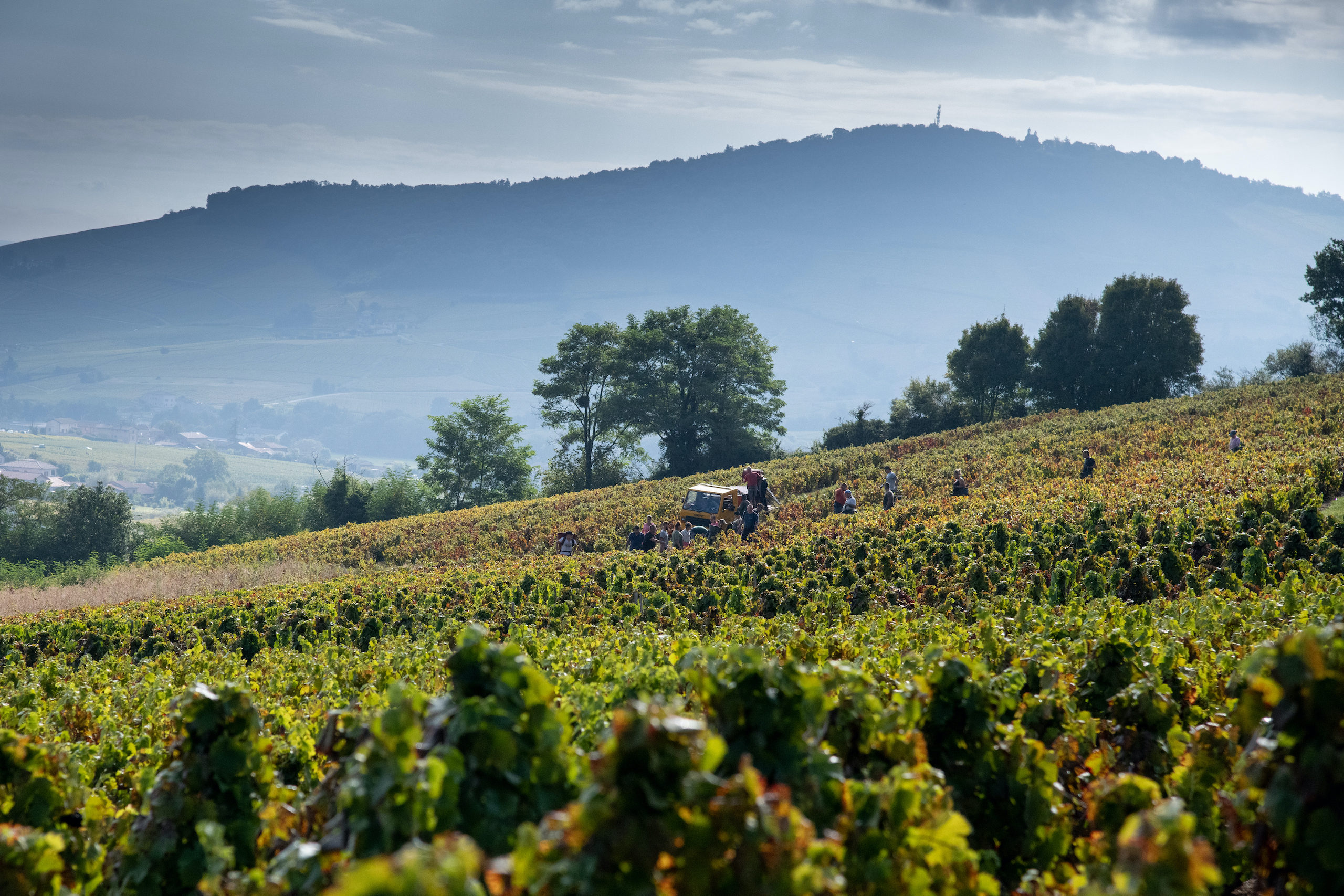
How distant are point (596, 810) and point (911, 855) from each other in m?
1.73

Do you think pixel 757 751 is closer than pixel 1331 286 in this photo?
Yes

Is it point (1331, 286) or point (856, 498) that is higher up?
point (1331, 286)

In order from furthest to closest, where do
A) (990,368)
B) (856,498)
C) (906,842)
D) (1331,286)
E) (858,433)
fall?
(990,368) → (858,433) → (1331,286) → (856,498) → (906,842)

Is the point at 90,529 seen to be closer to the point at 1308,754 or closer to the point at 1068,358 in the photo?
the point at 1068,358

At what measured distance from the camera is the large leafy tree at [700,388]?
6988 centimetres

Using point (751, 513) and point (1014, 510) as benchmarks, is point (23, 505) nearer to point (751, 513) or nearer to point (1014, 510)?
point (751, 513)

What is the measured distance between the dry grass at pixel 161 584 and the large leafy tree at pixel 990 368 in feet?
160

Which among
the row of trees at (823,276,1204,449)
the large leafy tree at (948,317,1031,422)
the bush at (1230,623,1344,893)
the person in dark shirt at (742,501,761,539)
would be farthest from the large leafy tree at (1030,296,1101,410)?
the bush at (1230,623,1344,893)

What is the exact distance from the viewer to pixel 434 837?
333 centimetres

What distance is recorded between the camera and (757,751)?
3.92m

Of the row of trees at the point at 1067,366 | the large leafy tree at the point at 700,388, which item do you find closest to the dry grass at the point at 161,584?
the large leafy tree at the point at 700,388

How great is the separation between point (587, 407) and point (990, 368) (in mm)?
30491

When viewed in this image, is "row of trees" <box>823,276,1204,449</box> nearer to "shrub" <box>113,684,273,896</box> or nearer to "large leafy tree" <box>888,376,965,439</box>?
"large leafy tree" <box>888,376,965,439</box>

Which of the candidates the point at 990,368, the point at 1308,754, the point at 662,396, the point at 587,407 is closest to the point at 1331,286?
the point at 990,368
